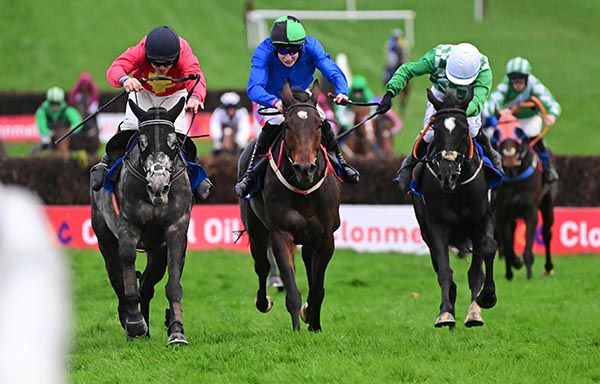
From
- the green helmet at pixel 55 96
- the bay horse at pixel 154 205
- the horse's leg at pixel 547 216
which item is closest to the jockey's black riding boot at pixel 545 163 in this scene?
the horse's leg at pixel 547 216

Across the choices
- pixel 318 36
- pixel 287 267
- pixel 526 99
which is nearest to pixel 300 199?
pixel 287 267

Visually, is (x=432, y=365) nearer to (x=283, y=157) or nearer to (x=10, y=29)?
(x=283, y=157)

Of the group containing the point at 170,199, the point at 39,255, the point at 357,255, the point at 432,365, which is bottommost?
the point at 357,255

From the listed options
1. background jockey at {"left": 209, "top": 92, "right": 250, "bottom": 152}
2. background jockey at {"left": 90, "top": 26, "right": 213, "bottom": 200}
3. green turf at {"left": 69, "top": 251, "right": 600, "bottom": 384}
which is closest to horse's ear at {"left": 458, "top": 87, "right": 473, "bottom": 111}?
green turf at {"left": 69, "top": 251, "right": 600, "bottom": 384}

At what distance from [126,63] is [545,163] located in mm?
7182

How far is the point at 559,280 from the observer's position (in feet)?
44.6

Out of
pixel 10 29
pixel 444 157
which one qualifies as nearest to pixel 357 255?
pixel 444 157

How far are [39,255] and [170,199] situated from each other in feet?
20.2

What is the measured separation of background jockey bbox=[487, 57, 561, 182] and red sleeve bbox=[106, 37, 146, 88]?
6076 millimetres

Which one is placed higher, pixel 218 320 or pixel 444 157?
pixel 444 157

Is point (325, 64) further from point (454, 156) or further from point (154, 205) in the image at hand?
point (154, 205)

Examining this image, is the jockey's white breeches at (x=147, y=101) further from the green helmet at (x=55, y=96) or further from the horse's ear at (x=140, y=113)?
the green helmet at (x=55, y=96)

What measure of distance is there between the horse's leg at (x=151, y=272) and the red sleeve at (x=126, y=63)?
126 centimetres

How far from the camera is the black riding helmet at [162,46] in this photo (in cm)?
854
